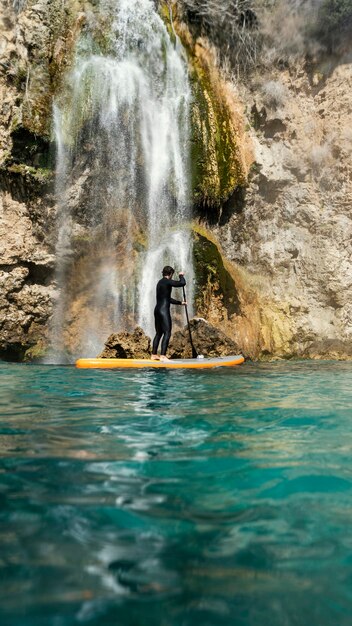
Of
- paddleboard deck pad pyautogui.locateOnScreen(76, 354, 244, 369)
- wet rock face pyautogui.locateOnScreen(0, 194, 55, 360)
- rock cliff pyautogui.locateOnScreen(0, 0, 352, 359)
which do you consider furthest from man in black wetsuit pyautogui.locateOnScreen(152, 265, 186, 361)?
wet rock face pyautogui.locateOnScreen(0, 194, 55, 360)

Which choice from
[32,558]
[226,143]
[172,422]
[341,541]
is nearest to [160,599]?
[32,558]

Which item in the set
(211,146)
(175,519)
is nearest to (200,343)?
(211,146)

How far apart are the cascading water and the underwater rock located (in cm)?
224

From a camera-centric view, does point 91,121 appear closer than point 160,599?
No

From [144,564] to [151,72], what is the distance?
18.0 meters

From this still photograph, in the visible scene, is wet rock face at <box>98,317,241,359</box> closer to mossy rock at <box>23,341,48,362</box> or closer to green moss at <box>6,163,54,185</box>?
mossy rock at <box>23,341,48,362</box>

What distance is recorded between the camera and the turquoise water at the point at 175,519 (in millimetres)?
1719

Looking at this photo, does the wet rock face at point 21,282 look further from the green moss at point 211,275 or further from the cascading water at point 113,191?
the green moss at point 211,275

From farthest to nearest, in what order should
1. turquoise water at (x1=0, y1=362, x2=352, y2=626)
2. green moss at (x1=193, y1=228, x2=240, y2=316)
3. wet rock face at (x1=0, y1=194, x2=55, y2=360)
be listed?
1. wet rock face at (x1=0, y1=194, x2=55, y2=360)
2. green moss at (x1=193, y1=228, x2=240, y2=316)
3. turquoise water at (x1=0, y1=362, x2=352, y2=626)

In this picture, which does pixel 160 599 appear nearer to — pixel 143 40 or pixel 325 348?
pixel 325 348

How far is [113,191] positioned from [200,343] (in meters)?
6.27

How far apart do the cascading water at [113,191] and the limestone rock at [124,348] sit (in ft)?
9.09

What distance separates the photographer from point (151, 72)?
17.5 m

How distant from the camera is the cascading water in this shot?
1616 centimetres
